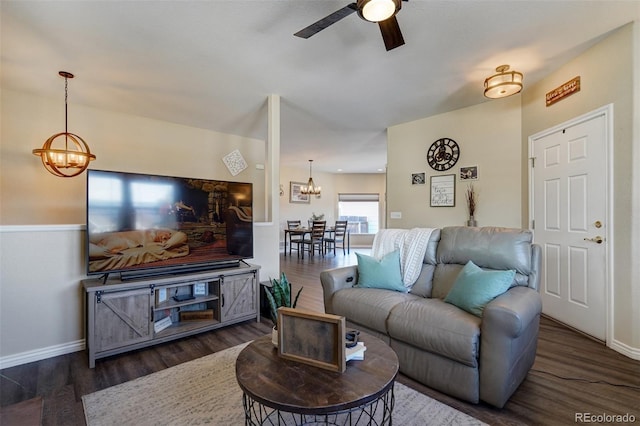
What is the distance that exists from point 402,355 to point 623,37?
10.1ft

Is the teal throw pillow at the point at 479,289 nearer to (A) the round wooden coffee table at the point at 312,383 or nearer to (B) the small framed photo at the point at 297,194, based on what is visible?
(A) the round wooden coffee table at the point at 312,383

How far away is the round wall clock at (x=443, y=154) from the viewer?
162 inches

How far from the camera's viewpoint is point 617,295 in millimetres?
2412

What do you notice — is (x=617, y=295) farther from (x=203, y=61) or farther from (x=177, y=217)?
(x=203, y=61)

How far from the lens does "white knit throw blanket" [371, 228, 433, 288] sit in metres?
2.58

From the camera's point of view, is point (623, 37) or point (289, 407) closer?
point (289, 407)

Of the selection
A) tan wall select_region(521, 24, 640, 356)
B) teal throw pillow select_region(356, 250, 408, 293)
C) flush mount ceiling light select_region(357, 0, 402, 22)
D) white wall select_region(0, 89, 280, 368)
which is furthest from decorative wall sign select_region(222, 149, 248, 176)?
tan wall select_region(521, 24, 640, 356)

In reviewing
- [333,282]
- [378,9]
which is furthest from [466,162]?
[378,9]

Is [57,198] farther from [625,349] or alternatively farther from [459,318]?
[625,349]

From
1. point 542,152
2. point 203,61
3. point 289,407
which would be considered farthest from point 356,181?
point 289,407

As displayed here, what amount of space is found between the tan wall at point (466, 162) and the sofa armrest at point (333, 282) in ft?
7.44

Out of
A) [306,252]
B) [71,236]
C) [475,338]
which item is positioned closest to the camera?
[475,338]

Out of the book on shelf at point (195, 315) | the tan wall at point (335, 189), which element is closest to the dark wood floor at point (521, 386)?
the book on shelf at point (195, 315)

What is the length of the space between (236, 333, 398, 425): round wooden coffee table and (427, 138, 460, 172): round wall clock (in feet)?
11.1
